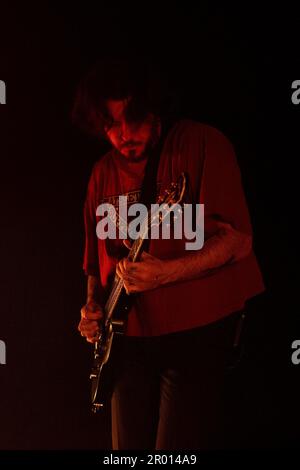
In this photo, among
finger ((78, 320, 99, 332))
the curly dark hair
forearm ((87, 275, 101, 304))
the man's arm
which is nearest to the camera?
the man's arm

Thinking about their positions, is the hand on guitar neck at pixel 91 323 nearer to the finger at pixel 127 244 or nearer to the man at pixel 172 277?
the man at pixel 172 277

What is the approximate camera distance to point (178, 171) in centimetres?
157

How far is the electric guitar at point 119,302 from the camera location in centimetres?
147

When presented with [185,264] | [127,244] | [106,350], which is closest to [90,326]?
[106,350]

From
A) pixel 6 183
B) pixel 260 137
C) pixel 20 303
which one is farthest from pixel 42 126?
pixel 260 137

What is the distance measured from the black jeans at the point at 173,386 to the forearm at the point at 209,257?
18 centimetres

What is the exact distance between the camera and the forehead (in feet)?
5.35

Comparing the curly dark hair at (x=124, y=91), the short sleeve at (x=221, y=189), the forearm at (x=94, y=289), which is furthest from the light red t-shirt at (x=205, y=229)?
the forearm at (x=94, y=289)

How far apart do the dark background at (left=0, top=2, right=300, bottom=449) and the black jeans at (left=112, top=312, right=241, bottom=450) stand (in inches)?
15.8

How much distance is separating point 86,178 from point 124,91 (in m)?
0.60

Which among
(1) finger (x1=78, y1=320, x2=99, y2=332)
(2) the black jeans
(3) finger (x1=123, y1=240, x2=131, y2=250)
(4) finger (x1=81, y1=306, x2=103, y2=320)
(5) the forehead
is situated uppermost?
(5) the forehead

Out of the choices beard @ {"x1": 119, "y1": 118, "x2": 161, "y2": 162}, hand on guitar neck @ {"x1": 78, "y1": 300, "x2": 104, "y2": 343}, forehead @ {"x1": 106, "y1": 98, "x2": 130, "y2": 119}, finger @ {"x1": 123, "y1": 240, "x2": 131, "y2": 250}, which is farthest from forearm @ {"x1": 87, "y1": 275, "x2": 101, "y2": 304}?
forehead @ {"x1": 106, "y1": 98, "x2": 130, "y2": 119}

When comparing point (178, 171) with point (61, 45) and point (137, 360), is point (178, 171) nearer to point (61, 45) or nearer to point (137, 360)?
point (137, 360)

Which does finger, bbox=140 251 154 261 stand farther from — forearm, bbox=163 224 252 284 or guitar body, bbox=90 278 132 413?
guitar body, bbox=90 278 132 413
